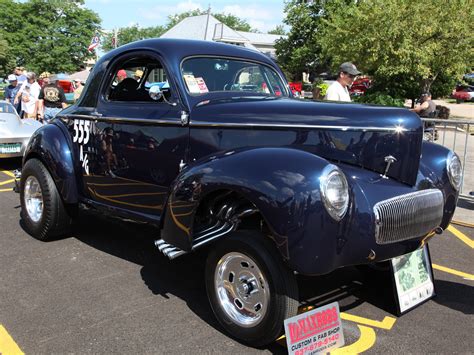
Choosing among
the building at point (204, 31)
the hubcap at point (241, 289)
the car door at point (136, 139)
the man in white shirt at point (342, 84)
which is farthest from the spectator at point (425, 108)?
the building at point (204, 31)

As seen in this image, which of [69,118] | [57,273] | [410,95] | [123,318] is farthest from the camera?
[410,95]

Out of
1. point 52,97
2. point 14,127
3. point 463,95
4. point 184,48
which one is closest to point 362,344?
point 184,48

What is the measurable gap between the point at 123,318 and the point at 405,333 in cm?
193

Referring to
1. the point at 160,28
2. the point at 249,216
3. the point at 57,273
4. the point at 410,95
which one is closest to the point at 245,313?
the point at 249,216

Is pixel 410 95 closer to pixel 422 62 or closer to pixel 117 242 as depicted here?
pixel 422 62

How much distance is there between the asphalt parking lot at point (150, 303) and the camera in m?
3.05

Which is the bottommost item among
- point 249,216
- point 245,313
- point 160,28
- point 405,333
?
point 405,333

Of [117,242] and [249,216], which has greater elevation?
[249,216]

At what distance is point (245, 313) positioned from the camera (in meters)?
3.08

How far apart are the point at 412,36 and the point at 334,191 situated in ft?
54.6

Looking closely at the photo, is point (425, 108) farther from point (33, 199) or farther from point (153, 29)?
point (153, 29)

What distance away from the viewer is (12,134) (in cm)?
893

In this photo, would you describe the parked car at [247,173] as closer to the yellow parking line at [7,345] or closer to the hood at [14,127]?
the yellow parking line at [7,345]

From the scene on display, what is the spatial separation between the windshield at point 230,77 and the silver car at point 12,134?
20.2 ft
